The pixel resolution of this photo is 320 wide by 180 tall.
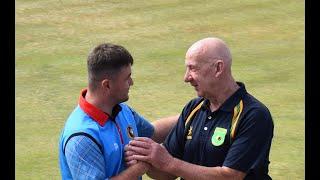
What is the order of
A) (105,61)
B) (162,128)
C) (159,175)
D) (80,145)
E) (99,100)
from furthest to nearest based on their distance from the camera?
(162,128)
(159,175)
(99,100)
(105,61)
(80,145)

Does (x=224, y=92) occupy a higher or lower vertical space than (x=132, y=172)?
higher

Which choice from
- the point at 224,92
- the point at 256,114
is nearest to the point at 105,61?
the point at 224,92

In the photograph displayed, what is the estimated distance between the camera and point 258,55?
48.0ft

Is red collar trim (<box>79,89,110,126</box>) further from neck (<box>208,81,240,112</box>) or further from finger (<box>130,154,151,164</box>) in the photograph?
neck (<box>208,81,240,112</box>)

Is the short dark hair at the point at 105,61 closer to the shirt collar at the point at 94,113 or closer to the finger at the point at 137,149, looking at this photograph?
the shirt collar at the point at 94,113

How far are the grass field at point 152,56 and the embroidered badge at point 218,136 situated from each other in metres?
3.60

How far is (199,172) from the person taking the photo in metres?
5.88

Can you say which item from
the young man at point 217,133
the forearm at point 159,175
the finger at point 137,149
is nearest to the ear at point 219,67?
the young man at point 217,133

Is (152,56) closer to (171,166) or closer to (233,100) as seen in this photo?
(233,100)

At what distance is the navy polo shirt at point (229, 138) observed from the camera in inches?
227

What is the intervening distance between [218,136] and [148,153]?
0.53 m
